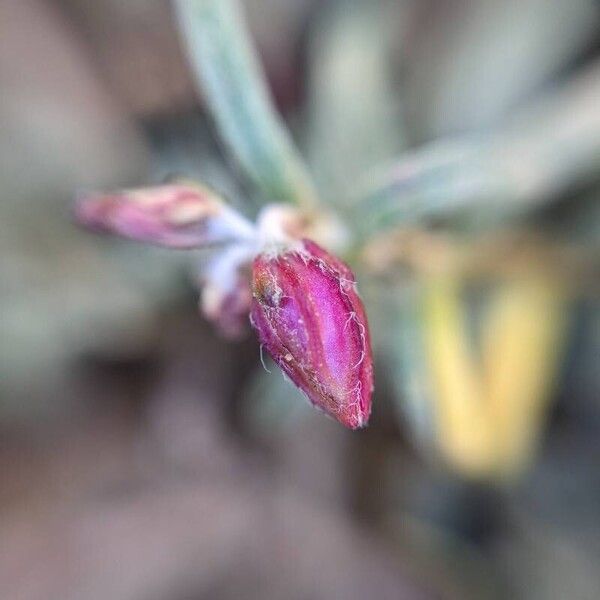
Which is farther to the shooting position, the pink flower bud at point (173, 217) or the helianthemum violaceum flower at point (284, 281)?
the pink flower bud at point (173, 217)

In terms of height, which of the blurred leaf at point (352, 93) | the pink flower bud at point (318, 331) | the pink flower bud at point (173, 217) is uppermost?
the blurred leaf at point (352, 93)

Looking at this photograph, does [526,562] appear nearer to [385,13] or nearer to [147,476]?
[147,476]

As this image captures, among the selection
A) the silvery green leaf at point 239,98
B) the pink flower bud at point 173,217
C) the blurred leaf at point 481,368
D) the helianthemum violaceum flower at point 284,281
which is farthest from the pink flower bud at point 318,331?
the blurred leaf at point 481,368

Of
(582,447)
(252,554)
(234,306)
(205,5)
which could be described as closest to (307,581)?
(252,554)

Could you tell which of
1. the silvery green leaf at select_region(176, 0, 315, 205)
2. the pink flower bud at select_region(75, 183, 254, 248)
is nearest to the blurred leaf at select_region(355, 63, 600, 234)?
the silvery green leaf at select_region(176, 0, 315, 205)

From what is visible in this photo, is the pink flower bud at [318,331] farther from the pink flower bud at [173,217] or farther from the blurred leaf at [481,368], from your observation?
the blurred leaf at [481,368]

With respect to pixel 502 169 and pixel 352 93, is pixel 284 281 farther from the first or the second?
pixel 352 93

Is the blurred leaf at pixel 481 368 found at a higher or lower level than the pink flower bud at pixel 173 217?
higher
